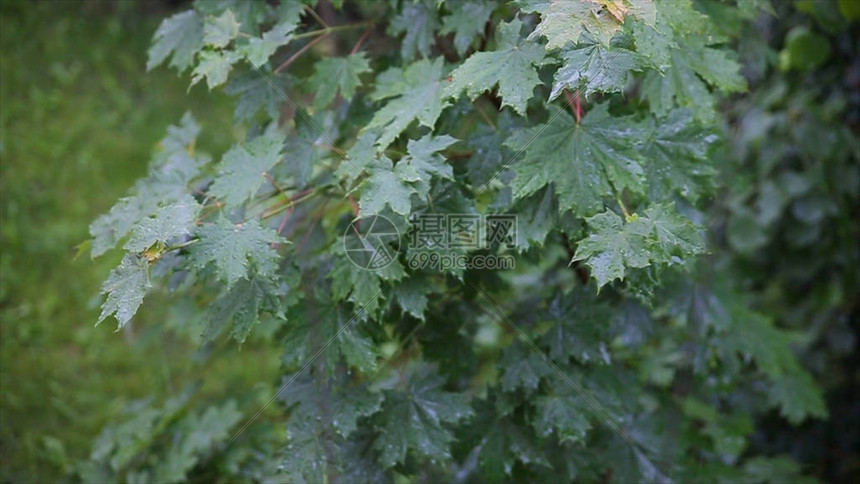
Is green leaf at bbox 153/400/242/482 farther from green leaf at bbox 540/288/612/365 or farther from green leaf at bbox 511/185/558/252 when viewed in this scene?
green leaf at bbox 511/185/558/252

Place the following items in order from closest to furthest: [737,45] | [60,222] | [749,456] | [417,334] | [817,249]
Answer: [417,334] < [737,45] < [817,249] < [749,456] < [60,222]

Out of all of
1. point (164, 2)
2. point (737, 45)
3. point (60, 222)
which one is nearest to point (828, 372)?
point (737, 45)

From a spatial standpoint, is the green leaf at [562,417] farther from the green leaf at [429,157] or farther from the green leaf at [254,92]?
the green leaf at [254,92]

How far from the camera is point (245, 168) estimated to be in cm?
139

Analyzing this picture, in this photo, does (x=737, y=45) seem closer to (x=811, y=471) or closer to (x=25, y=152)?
(x=811, y=471)

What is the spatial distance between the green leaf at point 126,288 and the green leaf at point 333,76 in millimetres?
520

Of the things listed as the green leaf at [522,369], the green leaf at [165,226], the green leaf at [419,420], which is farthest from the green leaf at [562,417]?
the green leaf at [165,226]

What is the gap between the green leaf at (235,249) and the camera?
3.81ft

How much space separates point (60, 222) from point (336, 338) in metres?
2.09

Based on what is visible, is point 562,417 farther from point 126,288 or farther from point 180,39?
point 180,39

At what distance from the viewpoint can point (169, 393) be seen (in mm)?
2480

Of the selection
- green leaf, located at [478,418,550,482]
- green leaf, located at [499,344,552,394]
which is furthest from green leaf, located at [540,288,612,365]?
green leaf, located at [478,418,550,482]

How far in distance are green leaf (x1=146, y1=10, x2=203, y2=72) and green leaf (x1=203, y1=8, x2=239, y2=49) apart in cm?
13

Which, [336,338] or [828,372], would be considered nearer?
[336,338]
